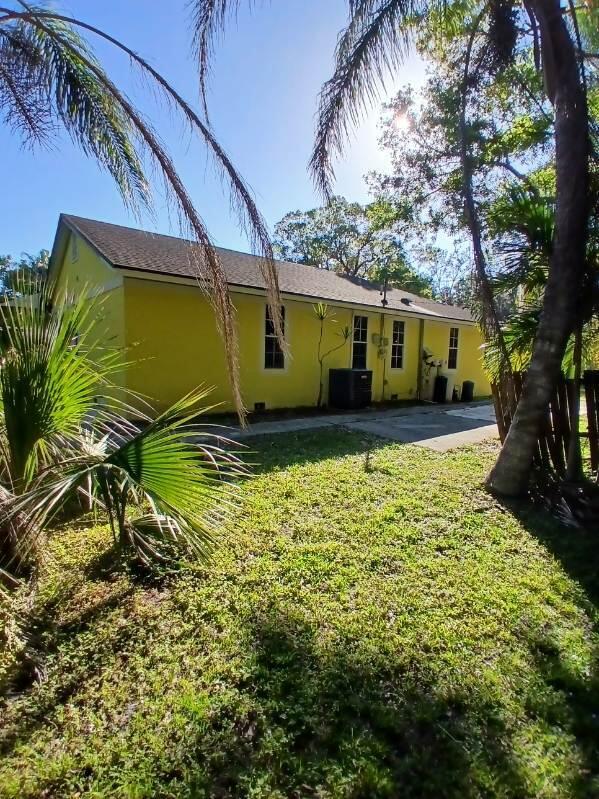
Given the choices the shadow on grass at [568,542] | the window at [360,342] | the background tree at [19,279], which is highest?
the window at [360,342]

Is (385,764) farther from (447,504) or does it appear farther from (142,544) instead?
(447,504)

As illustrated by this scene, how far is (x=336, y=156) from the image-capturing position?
5.16 meters

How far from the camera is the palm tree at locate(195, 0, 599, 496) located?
4273 mm

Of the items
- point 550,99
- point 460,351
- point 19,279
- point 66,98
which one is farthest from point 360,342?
point 19,279

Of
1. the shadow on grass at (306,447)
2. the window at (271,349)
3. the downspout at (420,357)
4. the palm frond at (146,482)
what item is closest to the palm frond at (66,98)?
the palm frond at (146,482)

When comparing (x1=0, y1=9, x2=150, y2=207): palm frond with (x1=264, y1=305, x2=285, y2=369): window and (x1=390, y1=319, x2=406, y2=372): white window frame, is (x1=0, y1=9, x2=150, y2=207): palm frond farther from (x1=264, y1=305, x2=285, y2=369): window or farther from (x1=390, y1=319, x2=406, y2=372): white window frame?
(x1=390, y1=319, x2=406, y2=372): white window frame

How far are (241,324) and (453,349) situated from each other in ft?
30.7

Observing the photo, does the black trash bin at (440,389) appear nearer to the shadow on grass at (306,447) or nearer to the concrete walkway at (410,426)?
the concrete walkway at (410,426)

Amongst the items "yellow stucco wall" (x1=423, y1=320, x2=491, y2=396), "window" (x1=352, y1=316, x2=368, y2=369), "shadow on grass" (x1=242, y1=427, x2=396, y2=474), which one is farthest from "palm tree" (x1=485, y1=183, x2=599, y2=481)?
"yellow stucco wall" (x1=423, y1=320, x2=491, y2=396)

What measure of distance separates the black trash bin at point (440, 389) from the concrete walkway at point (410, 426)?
2.30 metres

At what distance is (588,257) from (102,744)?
584cm

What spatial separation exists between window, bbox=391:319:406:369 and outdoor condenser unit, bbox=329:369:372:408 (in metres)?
2.32

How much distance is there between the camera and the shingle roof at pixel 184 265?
323 inches

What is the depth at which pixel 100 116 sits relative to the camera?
429cm
